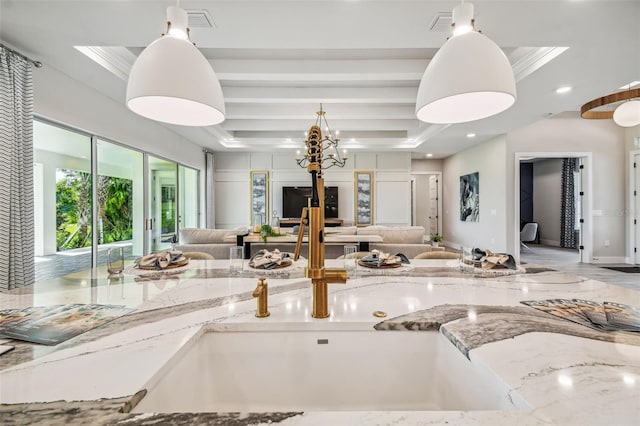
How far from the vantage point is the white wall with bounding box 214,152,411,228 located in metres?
7.23

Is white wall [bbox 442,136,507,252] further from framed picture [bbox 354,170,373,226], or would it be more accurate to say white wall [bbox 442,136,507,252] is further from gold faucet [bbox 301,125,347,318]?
gold faucet [bbox 301,125,347,318]

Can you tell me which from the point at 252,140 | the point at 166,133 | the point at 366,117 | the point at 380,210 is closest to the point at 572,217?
the point at 380,210

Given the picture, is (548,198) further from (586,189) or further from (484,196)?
(484,196)

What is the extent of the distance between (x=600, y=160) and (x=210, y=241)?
7.23m

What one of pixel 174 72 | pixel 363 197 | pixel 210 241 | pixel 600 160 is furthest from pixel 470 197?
pixel 174 72

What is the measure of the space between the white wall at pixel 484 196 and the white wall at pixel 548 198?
3.34 metres

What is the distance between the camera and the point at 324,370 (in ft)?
2.74

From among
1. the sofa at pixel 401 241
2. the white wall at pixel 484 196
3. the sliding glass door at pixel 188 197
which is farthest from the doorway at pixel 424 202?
the sliding glass door at pixel 188 197

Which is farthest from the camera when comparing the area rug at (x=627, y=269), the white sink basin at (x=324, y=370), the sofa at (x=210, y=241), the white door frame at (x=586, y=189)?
the white door frame at (x=586, y=189)

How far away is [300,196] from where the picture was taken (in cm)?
723

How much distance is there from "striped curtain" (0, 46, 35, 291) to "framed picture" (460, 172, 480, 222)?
23.6 feet

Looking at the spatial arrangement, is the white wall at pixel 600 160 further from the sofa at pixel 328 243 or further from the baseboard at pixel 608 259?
the sofa at pixel 328 243

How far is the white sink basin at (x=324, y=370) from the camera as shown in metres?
0.81

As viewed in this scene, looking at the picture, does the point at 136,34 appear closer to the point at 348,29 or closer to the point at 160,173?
the point at 348,29
